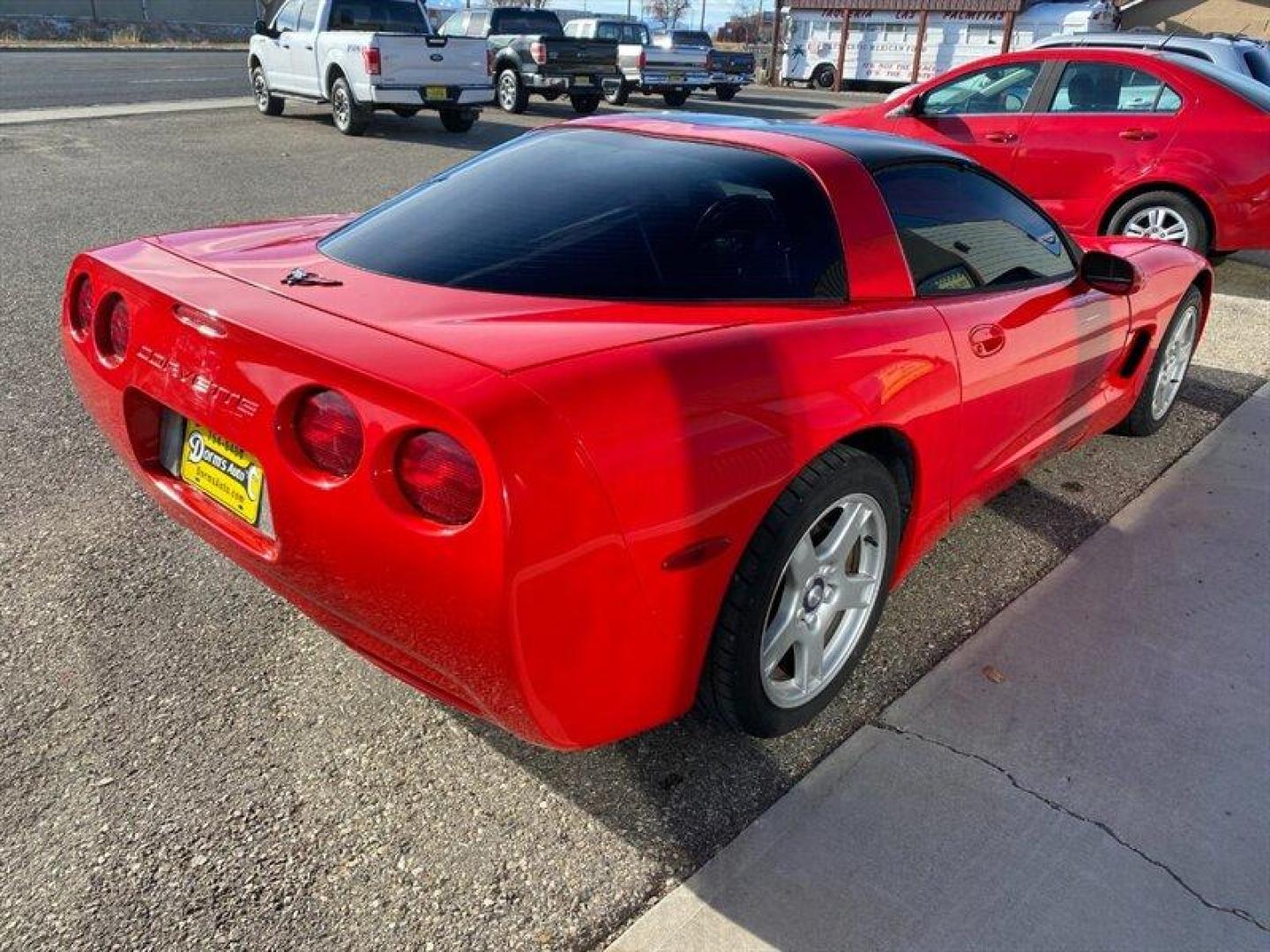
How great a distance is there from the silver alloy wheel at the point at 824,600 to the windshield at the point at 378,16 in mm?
13331

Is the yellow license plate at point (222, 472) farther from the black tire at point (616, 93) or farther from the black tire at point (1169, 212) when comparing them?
the black tire at point (616, 93)

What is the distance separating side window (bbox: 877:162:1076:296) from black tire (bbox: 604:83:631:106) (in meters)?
16.3

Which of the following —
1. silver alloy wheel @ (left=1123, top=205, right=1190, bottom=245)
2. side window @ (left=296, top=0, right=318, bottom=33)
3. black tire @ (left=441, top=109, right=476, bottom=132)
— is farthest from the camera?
black tire @ (left=441, top=109, right=476, bottom=132)

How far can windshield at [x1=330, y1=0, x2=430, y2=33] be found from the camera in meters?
13.5

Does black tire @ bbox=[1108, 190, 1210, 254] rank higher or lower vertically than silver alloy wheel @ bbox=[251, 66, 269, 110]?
lower

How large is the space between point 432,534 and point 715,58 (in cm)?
2215

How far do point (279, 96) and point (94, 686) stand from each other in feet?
46.9

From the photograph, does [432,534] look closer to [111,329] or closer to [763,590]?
[763,590]

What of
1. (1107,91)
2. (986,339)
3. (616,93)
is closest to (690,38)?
(616,93)

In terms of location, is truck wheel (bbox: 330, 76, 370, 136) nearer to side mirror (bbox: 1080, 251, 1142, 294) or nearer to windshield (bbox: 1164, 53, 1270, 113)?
windshield (bbox: 1164, 53, 1270, 113)

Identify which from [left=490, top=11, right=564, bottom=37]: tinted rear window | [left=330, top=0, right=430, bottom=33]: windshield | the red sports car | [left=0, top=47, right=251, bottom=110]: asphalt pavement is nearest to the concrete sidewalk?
the red sports car

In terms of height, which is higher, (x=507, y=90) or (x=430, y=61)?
(x=430, y=61)

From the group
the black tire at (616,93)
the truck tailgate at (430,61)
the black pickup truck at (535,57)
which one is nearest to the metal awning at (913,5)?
the black tire at (616,93)

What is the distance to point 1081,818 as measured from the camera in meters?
2.28
